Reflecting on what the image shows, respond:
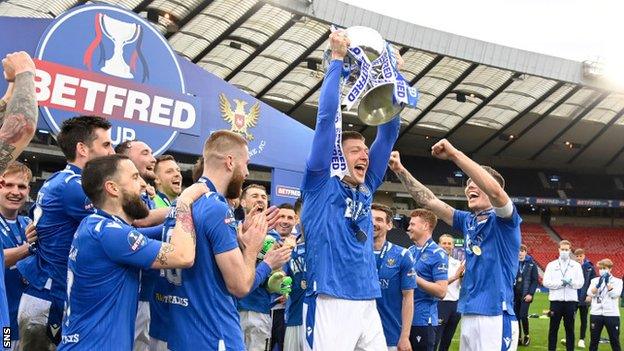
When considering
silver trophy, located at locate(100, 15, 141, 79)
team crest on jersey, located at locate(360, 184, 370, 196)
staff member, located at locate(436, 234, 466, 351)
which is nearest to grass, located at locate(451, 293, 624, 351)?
staff member, located at locate(436, 234, 466, 351)

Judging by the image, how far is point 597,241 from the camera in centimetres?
4947

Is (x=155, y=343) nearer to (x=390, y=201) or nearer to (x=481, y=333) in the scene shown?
(x=481, y=333)

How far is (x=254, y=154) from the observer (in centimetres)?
1504

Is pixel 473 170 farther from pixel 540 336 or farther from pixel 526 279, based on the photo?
pixel 540 336

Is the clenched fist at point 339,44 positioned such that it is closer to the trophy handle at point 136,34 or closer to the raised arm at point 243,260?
the raised arm at point 243,260

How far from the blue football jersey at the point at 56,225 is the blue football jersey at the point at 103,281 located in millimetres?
663

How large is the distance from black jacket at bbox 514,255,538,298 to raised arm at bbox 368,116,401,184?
35.4ft

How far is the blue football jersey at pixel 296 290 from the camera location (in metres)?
6.68

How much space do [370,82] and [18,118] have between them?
218 cm

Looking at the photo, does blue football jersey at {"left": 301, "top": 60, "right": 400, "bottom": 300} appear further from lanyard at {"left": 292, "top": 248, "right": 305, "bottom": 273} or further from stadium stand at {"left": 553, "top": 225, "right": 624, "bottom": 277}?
stadium stand at {"left": 553, "top": 225, "right": 624, "bottom": 277}

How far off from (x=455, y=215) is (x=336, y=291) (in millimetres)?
1992

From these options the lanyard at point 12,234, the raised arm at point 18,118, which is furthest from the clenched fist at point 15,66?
the lanyard at point 12,234

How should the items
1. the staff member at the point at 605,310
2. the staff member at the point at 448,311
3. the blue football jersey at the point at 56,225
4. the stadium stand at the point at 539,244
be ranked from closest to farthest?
the blue football jersey at the point at 56,225
the staff member at the point at 448,311
the staff member at the point at 605,310
the stadium stand at the point at 539,244

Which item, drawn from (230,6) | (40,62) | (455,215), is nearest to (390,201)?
(230,6)
